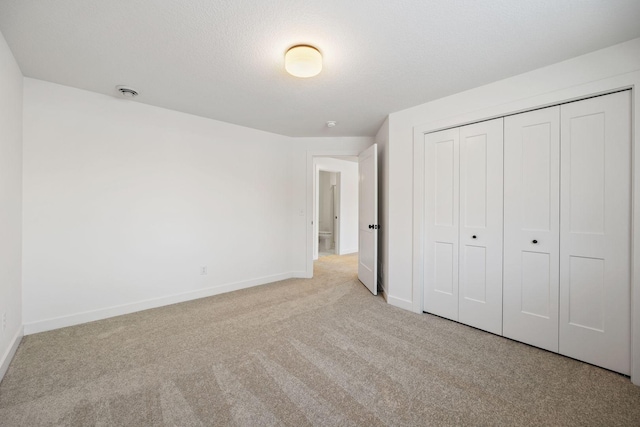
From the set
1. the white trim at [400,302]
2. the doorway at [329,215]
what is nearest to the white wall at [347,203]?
the doorway at [329,215]

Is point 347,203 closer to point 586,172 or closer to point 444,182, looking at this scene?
point 444,182

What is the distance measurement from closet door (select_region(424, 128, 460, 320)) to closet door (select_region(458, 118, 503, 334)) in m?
0.07

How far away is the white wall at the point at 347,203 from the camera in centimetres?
625

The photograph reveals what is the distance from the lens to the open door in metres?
3.35

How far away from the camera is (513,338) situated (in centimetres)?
223

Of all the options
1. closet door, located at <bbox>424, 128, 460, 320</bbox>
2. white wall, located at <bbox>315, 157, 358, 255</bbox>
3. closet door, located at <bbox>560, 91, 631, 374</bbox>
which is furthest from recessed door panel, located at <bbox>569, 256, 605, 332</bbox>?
white wall, located at <bbox>315, 157, 358, 255</bbox>

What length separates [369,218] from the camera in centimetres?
354

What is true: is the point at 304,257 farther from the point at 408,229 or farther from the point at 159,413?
the point at 159,413

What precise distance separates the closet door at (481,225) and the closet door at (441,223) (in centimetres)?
7

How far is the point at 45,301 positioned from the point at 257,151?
8.95 feet

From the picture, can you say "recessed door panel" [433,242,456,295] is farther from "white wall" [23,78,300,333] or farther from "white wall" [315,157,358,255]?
"white wall" [315,157,358,255]

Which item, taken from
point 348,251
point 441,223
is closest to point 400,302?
point 441,223

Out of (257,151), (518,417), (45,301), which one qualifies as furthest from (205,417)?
(257,151)

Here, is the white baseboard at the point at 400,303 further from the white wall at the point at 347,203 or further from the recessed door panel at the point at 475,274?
the white wall at the point at 347,203
